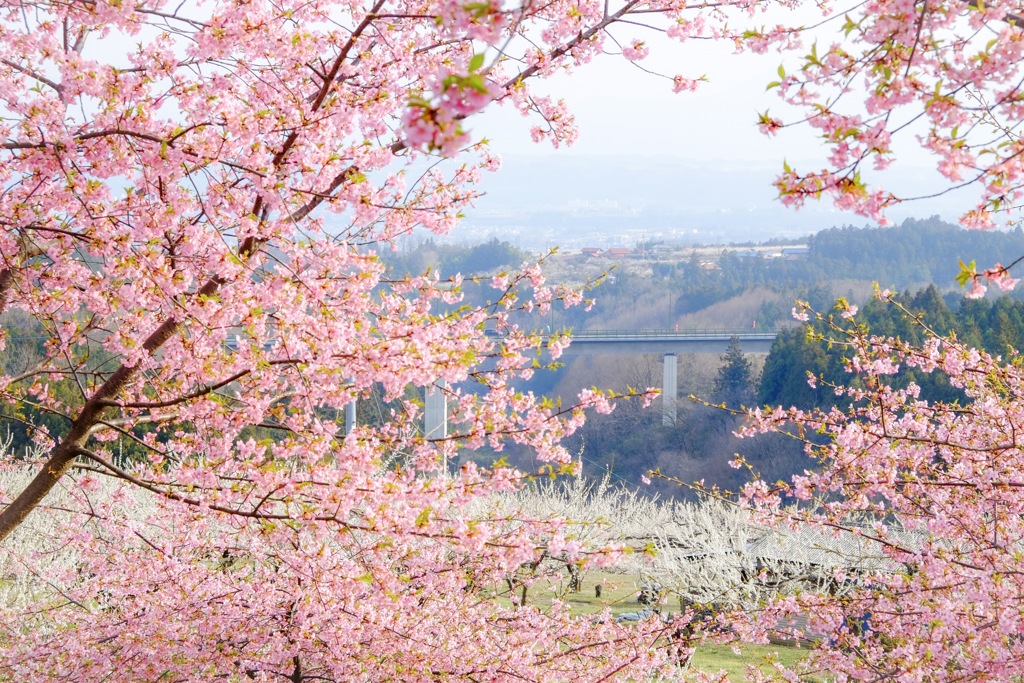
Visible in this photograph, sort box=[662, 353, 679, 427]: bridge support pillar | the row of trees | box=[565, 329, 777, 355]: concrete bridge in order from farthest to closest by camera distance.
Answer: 1. box=[565, 329, 777, 355]: concrete bridge
2. box=[662, 353, 679, 427]: bridge support pillar
3. the row of trees

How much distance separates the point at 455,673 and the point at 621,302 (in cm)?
5511

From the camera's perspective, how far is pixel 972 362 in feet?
19.7

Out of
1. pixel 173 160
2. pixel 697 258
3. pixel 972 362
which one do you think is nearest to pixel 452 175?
pixel 173 160

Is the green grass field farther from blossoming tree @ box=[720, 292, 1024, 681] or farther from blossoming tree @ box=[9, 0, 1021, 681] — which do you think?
blossoming tree @ box=[9, 0, 1021, 681]

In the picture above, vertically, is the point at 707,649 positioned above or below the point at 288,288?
Result: below

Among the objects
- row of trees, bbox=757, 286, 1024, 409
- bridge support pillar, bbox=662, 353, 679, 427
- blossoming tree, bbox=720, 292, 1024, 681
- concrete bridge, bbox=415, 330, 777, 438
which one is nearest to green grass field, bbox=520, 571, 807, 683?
blossoming tree, bbox=720, 292, 1024, 681

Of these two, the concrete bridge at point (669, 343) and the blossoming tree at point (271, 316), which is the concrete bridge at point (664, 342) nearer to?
the concrete bridge at point (669, 343)

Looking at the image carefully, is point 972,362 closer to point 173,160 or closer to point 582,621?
point 582,621

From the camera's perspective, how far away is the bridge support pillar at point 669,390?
42.9 m

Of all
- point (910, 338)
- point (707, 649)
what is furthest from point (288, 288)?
point (910, 338)

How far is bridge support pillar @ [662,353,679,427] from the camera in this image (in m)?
42.9

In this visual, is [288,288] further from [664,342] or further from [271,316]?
[664,342]

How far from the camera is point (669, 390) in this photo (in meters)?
46.0

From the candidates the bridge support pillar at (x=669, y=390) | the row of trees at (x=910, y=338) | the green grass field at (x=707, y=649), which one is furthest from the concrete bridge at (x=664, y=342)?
the green grass field at (x=707, y=649)
